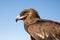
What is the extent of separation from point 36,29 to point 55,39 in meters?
0.98

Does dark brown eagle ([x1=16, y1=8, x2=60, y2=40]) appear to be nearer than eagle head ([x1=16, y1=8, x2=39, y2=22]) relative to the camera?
Yes

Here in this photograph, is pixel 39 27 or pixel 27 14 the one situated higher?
pixel 27 14

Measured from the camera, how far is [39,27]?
50812 mm

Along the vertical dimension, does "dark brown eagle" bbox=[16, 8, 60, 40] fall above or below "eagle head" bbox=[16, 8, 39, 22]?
below

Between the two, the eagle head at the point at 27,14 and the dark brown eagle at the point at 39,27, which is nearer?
the dark brown eagle at the point at 39,27

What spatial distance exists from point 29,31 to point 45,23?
732 mm

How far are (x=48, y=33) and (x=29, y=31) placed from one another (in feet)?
2.90

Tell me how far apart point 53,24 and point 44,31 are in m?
0.47

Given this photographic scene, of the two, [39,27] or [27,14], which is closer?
[39,27]

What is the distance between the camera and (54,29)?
166ft

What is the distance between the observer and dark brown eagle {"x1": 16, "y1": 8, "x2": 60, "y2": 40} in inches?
1989

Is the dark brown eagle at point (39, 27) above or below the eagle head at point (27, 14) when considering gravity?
below

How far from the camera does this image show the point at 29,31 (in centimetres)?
5100

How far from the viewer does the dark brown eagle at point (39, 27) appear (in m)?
50.5
